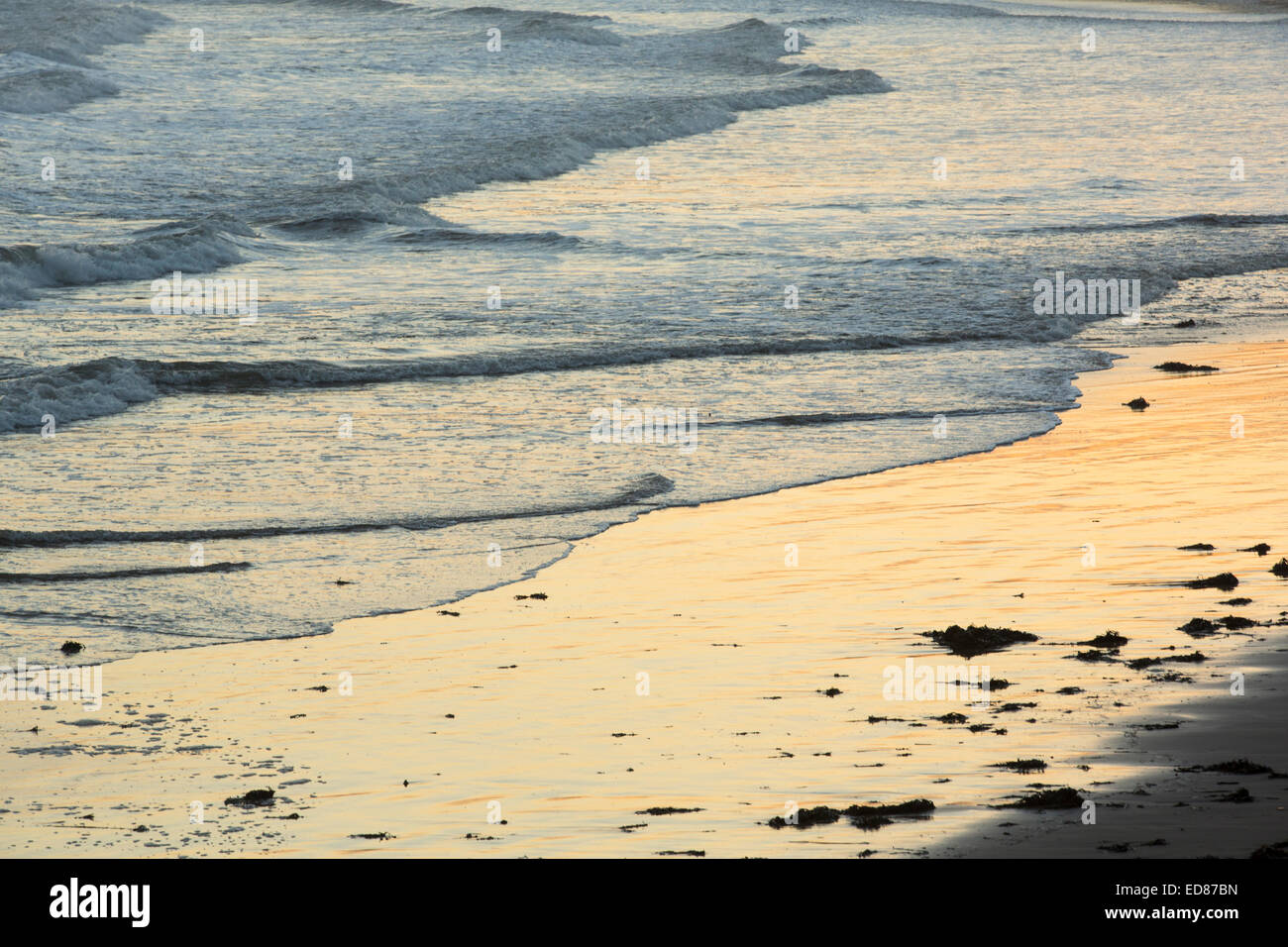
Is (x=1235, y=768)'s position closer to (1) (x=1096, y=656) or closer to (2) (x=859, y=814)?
(2) (x=859, y=814)

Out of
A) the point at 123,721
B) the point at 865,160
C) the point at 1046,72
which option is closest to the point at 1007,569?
the point at 123,721

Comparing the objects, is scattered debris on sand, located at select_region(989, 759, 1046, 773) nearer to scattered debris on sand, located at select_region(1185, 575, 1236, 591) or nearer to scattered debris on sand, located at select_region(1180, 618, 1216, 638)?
scattered debris on sand, located at select_region(1180, 618, 1216, 638)

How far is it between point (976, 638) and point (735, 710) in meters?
1.26

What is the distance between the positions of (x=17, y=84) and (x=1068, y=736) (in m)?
29.6

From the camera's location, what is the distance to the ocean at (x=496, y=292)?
869 centimetres

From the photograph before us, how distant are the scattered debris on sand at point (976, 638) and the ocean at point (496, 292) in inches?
88.3

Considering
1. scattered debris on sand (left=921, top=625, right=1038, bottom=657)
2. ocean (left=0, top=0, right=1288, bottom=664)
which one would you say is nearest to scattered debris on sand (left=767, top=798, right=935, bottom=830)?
scattered debris on sand (left=921, top=625, right=1038, bottom=657)

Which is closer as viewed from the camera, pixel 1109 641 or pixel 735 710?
pixel 735 710

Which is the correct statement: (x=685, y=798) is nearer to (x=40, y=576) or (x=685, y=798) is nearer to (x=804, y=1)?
(x=40, y=576)

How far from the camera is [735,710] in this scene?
6.04m

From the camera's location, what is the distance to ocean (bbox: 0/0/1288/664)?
8.69m

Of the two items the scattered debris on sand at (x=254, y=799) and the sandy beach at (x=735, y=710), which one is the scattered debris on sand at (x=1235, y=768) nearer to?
the sandy beach at (x=735, y=710)

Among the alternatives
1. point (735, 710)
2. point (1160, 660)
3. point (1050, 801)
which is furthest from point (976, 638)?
point (1050, 801)

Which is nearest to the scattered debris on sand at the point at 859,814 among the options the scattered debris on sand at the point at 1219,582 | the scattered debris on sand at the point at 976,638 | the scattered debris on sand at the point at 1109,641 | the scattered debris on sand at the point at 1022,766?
the scattered debris on sand at the point at 1022,766
